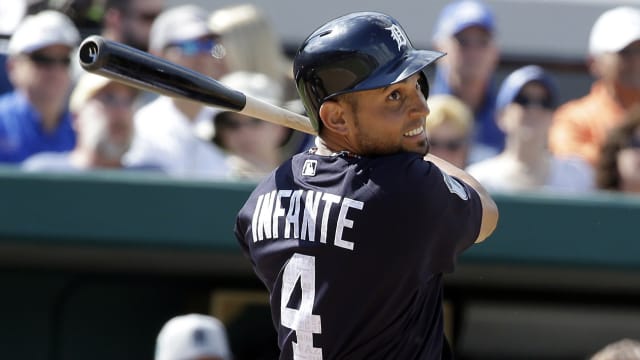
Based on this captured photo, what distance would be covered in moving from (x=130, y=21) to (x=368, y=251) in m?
3.59

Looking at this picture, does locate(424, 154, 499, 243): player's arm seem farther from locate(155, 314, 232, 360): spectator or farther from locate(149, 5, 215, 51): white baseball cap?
locate(149, 5, 215, 51): white baseball cap

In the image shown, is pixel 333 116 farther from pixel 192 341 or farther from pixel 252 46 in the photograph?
pixel 252 46

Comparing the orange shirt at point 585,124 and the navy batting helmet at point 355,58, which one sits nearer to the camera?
the navy batting helmet at point 355,58

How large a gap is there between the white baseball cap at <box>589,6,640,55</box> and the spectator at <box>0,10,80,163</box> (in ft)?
8.08

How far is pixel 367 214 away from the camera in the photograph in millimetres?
2773

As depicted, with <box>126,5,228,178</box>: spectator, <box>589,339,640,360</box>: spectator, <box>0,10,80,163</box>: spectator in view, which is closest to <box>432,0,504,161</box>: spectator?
<box>126,5,228,178</box>: spectator

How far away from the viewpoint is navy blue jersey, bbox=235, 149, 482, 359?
2.77 meters

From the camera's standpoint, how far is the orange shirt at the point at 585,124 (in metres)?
5.94

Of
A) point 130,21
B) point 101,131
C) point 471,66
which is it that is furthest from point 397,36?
point 130,21

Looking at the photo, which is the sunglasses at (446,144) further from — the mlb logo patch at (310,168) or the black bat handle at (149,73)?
the mlb logo patch at (310,168)

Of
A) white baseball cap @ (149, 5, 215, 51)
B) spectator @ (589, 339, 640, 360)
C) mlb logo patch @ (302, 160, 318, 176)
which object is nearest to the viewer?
mlb logo patch @ (302, 160, 318, 176)

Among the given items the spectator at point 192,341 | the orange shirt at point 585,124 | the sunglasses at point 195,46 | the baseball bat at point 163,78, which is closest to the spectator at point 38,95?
the sunglasses at point 195,46

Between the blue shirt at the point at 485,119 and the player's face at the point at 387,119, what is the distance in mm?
3261

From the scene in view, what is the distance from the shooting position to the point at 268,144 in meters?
5.56
